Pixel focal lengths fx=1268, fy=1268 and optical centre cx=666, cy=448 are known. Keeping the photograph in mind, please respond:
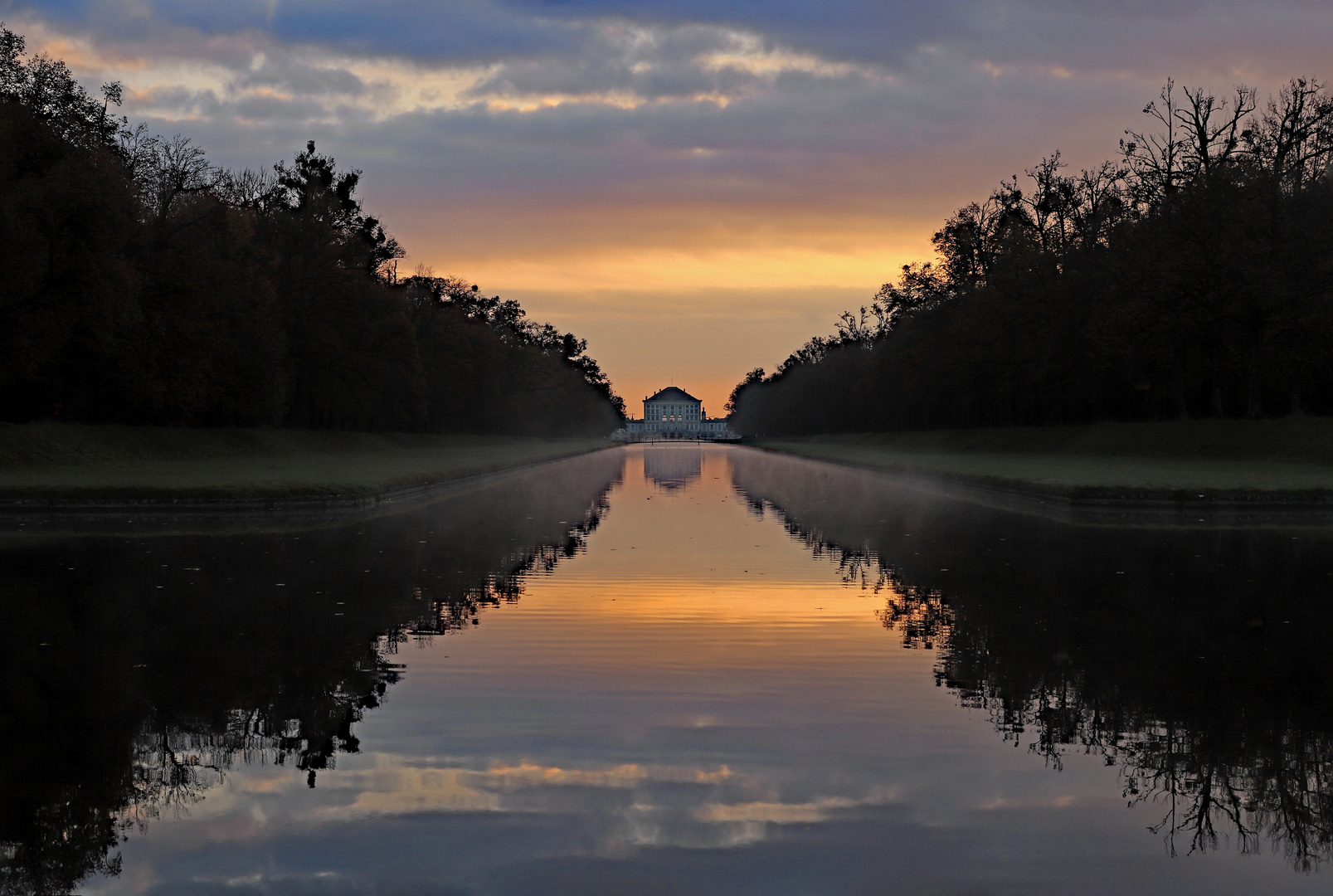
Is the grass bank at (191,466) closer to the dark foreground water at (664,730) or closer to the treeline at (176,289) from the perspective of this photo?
the treeline at (176,289)

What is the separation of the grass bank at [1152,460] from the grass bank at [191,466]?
58.9 ft

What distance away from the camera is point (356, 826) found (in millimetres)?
6211

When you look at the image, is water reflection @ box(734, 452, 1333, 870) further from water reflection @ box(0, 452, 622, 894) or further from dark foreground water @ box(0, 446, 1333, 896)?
water reflection @ box(0, 452, 622, 894)

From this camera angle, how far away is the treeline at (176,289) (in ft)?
151

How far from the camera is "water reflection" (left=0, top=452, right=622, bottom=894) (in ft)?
21.8

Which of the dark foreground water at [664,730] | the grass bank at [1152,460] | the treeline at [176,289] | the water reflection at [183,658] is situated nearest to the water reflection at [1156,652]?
the dark foreground water at [664,730]

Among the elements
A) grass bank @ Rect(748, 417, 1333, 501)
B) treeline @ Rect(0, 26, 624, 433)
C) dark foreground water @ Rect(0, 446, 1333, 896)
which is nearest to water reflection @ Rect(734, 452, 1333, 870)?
dark foreground water @ Rect(0, 446, 1333, 896)

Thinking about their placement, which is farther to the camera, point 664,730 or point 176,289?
point 176,289

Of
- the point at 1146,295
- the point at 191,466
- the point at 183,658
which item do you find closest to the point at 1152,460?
the point at 1146,295

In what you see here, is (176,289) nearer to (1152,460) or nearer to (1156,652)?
(1152,460)

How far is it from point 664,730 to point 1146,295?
55088 millimetres

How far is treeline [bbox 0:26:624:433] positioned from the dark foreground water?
3282cm

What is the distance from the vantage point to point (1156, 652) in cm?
1080

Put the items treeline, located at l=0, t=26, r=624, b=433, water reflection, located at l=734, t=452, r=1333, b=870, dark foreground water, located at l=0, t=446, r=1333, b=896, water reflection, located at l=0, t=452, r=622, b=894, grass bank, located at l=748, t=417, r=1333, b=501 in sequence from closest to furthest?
1. dark foreground water, located at l=0, t=446, r=1333, b=896
2. water reflection, located at l=0, t=452, r=622, b=894
3. water reflection, located at l=734, t=452, r=1333, b=870
4. grass bank, located at l=748, t=417, r=1333, b=501
5. treeline, located at l=0, t=26, r=624, b=433
